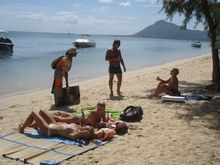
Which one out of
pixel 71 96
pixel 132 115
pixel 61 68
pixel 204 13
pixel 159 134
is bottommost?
pixel 159 134

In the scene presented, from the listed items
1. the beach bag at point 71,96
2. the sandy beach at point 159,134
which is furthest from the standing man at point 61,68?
the sandy beach at point 159,134

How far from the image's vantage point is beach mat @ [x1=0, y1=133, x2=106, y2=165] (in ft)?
18.6

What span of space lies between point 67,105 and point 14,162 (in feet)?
14.6

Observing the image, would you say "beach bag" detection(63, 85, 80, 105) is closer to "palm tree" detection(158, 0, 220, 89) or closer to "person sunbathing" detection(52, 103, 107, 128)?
"person sunbathing" detection(52, 103, 107, 128)

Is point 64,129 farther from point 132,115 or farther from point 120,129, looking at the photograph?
point 132,115

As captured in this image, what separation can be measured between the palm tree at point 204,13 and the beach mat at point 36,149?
6.97 metres

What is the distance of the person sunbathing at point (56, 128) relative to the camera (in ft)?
21.4

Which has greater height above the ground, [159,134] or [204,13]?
[204,13]

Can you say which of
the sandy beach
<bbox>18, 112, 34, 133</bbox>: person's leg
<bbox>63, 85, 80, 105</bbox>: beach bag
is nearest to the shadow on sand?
the sandy beach

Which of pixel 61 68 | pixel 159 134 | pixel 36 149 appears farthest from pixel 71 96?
pixel 36 149

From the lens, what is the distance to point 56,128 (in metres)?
6.71

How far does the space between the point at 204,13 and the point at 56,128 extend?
7679 millimetres

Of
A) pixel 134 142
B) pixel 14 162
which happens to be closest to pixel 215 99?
pixel 134 142

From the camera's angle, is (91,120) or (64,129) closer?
(64,129)
